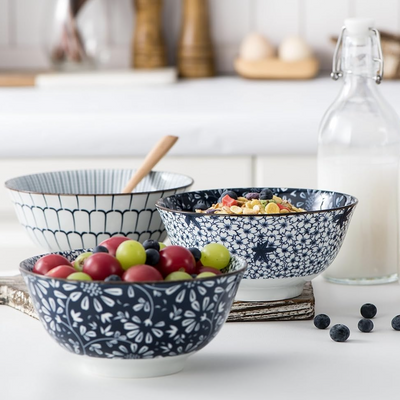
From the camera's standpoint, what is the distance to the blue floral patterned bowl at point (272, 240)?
0.75 m

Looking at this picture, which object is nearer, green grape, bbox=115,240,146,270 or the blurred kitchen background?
green grape, bbox=115,240,146,270

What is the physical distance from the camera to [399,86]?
2.00 metres

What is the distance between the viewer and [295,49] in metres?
2.24

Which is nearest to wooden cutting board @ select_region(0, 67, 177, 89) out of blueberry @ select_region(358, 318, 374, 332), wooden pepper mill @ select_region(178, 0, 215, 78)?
Answer: wooden pepper mill @ select_region(178, 0, 215, 78)

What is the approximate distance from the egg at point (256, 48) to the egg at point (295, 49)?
49 mm

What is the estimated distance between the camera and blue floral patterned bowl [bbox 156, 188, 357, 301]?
0.75 metres

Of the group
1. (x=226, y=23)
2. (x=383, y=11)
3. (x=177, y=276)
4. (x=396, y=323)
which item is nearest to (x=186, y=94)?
(x=226, y=23)

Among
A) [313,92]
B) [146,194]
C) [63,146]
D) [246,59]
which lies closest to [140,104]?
[63,146]

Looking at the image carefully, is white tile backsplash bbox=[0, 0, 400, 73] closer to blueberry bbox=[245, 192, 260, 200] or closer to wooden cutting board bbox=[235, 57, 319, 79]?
wooden cutting board bbox=[235, 57, 319, 79]

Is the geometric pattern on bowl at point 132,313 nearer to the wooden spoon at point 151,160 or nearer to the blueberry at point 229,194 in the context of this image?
the blueberry at point 229,194

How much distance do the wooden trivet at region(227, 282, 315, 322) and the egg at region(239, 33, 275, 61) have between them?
5.14ft

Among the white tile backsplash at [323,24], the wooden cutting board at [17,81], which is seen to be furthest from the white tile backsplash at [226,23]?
the wooden cutting board at [17,81]

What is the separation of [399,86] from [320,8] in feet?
1.71

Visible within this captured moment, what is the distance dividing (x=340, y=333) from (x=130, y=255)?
0.71ft
